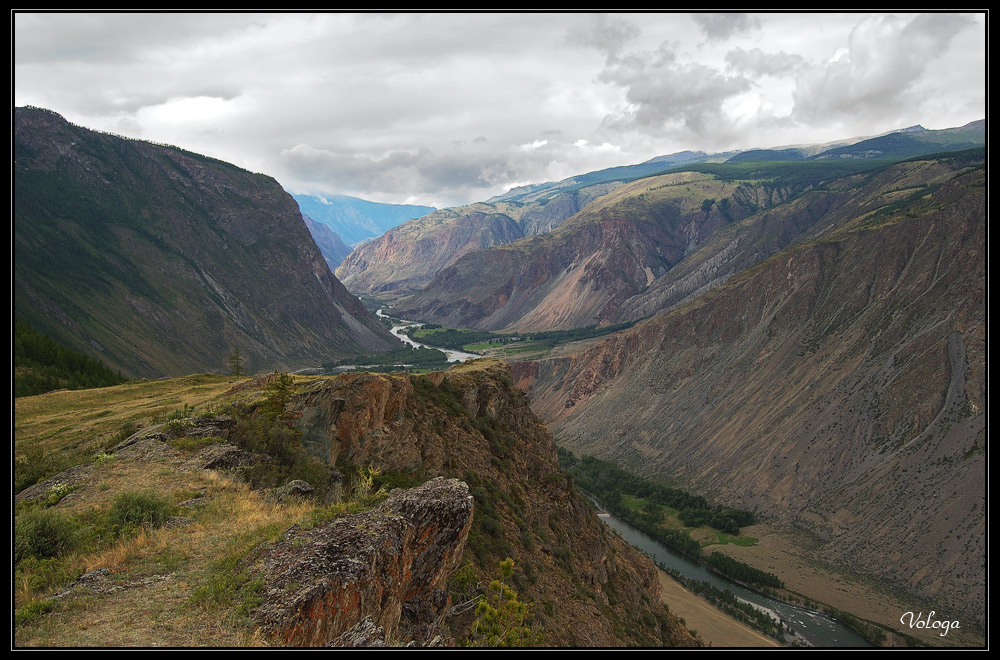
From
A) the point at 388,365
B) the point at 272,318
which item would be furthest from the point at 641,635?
the point at 272,318

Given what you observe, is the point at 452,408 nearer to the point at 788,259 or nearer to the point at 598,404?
the point at 598,404

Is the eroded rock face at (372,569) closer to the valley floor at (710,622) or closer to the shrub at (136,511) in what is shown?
the shrub at (136,511)

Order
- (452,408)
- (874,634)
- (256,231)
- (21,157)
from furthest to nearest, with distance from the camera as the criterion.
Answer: (256,231) → (21,157) → (874,634) → (452,408)

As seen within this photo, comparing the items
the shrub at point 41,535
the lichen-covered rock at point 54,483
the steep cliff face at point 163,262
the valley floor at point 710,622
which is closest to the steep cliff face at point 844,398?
the valley floor at point 710,622

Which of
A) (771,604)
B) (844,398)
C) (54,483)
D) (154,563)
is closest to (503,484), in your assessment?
(54,483)

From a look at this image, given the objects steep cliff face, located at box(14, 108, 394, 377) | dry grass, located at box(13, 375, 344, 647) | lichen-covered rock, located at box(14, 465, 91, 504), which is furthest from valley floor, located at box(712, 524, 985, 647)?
steep cliff face, located at box(14, 108, 394, 377)

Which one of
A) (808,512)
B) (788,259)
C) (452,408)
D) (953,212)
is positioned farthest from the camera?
(788,259)

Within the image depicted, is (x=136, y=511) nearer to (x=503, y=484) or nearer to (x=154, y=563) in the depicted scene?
(x=154, y=563)
